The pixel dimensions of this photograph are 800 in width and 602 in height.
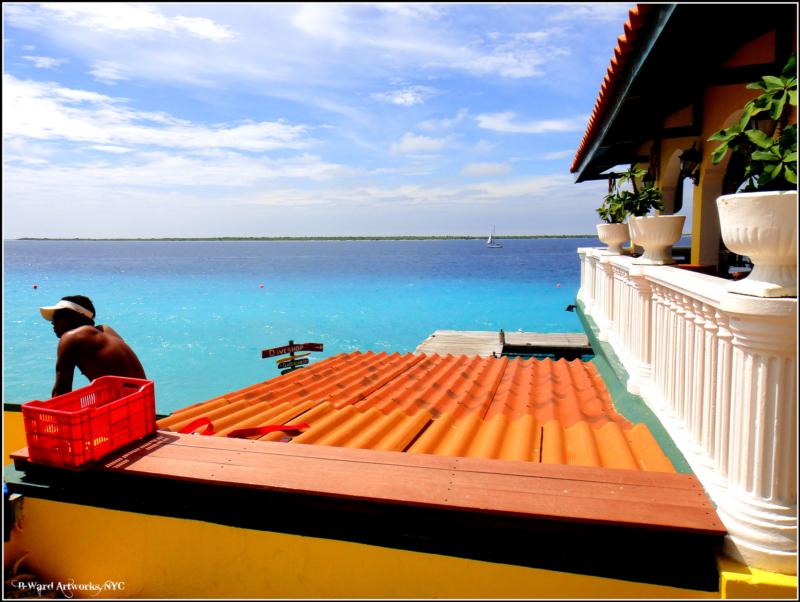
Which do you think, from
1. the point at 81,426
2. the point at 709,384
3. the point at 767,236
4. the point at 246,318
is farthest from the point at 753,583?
the point at 246,318

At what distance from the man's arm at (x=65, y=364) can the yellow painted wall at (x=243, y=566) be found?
793 mm

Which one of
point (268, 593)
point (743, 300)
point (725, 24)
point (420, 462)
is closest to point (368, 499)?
point (420, 462)

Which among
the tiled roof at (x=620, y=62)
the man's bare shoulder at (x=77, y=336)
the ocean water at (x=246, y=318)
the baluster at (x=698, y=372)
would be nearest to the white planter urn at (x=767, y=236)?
the baluster at (x=698, y=372)

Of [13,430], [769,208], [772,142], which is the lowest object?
[13,430]

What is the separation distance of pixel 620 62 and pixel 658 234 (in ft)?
5.03

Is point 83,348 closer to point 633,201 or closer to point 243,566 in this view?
point 243,566

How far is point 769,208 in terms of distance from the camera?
199cm

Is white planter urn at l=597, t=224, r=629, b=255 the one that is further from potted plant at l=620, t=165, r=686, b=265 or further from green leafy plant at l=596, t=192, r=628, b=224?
potted plant at l=620, t=165, r=686, b=265

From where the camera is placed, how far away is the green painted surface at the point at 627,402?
3.23 meters

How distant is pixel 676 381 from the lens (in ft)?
11.2

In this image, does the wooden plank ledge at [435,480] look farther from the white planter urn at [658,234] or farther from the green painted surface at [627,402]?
the white planter urn at [658,234]

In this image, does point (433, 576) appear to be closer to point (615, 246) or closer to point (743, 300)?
point (743, 300)

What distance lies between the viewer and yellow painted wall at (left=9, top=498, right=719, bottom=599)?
8.69 feet

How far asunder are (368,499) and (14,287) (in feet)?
288
